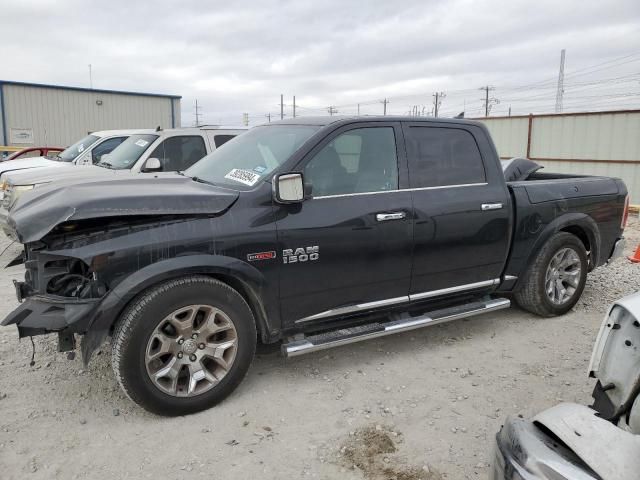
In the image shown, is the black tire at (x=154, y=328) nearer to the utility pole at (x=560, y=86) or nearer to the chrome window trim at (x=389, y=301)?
the chrome window trim at (x=389, y=301)

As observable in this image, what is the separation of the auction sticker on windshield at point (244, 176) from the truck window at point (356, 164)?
36cm

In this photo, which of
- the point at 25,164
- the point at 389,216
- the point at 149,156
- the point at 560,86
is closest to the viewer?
the point at 389,216

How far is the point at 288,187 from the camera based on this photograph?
3434 mm

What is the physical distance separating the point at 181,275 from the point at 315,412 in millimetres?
1250

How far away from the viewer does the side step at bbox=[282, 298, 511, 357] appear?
11.9 ft

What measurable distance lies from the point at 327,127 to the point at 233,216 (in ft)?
3.30

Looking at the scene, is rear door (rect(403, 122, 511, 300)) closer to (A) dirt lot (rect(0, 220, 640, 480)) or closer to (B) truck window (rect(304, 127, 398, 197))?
(B) truck window (rect(304, 127, 398, 197))

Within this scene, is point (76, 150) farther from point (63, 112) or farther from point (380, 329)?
point (63, 112)

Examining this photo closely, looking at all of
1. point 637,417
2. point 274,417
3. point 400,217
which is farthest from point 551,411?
point 400,217

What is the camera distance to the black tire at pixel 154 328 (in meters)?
3.11

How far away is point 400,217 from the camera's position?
13.0 feet

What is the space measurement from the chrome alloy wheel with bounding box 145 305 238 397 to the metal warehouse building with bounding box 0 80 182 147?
910 inches

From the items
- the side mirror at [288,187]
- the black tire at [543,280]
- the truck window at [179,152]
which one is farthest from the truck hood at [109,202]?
the truck window at [179,152]

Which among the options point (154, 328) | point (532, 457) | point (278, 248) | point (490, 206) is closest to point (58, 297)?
point (154, 328)
